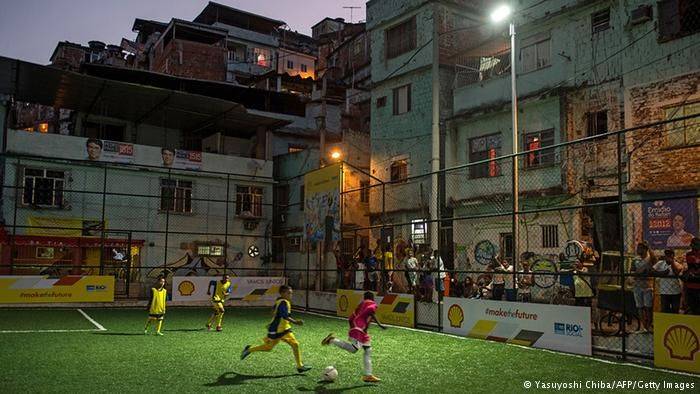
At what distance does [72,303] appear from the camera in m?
21.5

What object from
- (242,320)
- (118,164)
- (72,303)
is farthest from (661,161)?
(118,164)

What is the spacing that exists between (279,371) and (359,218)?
2300 cm

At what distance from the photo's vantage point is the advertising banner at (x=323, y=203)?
68.6 feet

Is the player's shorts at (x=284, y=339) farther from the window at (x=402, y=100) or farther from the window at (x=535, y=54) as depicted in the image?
the window at (x=402, y=100)

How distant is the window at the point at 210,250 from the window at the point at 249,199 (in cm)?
230

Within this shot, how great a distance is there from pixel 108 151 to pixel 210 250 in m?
7.55

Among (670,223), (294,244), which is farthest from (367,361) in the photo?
(294,244)

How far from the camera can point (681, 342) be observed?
33.8ft

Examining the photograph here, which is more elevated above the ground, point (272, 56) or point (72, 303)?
point (272, 56)

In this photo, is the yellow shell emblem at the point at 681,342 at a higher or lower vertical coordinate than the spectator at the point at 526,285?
lower

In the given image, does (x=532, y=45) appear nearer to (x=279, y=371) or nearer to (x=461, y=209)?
(x=461, y=209)

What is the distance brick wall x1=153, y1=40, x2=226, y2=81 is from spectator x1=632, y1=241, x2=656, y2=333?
133ft

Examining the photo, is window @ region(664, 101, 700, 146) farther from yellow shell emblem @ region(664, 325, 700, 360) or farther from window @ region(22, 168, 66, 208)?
window @ region(22, 168, 66, 208)

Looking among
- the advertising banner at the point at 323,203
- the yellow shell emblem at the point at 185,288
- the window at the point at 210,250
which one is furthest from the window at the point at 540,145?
the window at the point at 210,250
